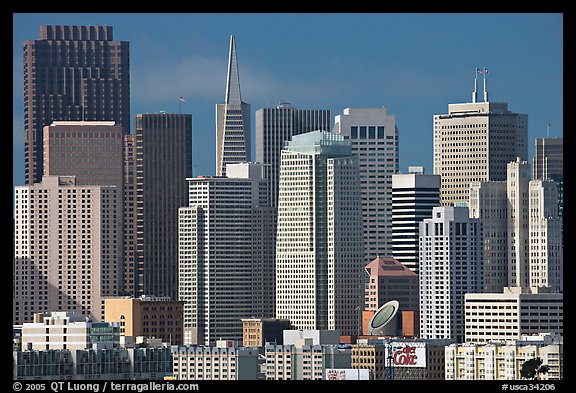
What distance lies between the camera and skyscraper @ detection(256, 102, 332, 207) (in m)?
64.2

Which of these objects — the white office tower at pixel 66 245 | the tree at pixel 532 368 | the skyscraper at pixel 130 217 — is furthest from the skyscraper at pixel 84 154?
the tree at pixel 532 368

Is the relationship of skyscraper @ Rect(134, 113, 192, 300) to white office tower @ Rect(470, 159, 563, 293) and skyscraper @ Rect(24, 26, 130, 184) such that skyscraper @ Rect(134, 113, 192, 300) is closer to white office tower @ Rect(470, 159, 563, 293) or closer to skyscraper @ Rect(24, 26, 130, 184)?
skyscraper @ Rect(24, 26, 130, 184)

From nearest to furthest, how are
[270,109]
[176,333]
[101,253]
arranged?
[176,333], [101,253], [270,109]

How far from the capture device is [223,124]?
68.8 meters

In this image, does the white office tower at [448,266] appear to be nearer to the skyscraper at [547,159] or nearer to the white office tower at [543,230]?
the white office tower at [543,230]

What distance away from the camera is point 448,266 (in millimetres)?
53188

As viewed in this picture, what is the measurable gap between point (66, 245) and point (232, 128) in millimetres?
13202

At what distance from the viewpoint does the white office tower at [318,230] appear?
55750 mm

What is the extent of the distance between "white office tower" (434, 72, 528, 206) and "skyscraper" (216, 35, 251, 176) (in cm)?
1017

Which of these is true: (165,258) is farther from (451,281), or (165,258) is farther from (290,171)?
(451,281)

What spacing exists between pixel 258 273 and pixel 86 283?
21.9 ft

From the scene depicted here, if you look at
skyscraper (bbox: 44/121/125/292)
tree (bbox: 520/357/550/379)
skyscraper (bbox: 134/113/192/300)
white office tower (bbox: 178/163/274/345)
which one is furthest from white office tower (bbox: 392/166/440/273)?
tree (bbox: 520/357/550/379)

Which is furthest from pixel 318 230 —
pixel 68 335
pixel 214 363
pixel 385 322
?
pixel 214 363
